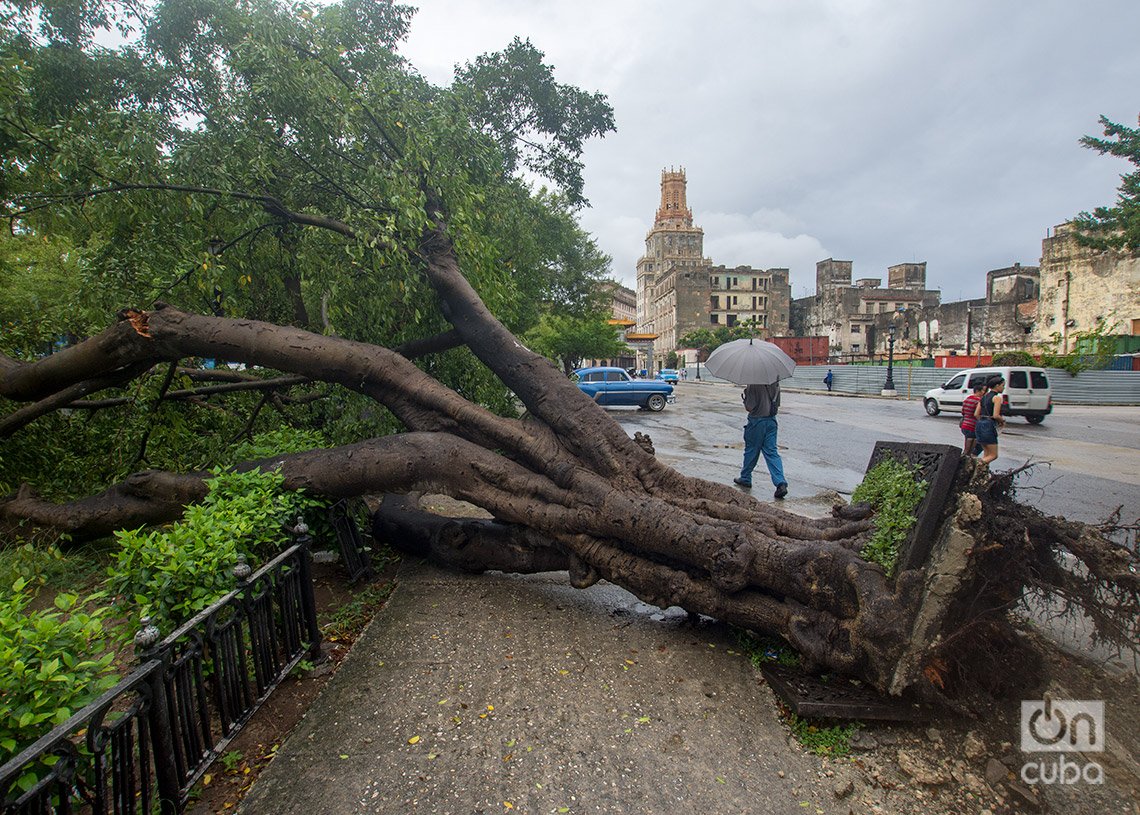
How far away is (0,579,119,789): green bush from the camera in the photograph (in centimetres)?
177

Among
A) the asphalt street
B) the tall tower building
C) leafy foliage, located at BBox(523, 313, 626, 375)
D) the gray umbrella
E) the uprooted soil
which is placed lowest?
the asphalt street

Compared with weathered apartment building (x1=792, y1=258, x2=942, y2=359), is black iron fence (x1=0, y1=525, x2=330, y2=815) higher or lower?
lower

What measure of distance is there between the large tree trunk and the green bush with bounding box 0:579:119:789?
2.39 meters

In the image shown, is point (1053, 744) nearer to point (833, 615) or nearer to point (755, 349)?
point (833, 615)

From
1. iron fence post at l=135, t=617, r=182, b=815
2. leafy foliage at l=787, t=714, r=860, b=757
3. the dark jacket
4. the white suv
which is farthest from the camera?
the white suv

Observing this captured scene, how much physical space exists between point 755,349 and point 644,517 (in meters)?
4.53

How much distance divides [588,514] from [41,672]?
9.57 ft

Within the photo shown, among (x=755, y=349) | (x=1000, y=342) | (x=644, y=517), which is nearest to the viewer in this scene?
(x=644, y=517)

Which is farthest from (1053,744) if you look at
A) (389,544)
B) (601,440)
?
(389,544)

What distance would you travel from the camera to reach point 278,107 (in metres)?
5.61

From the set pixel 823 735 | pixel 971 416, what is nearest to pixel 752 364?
pixel 971 416

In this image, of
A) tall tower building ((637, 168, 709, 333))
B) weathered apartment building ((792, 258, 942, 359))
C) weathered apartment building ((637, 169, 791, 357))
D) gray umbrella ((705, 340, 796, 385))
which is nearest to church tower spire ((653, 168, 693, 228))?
tall tower building ((637, 168, 709, 333))

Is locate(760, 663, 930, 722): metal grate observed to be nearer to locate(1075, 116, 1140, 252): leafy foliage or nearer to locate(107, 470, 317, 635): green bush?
locate(107, 470, 317, 635): green bush

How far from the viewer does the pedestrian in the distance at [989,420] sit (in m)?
8.61
